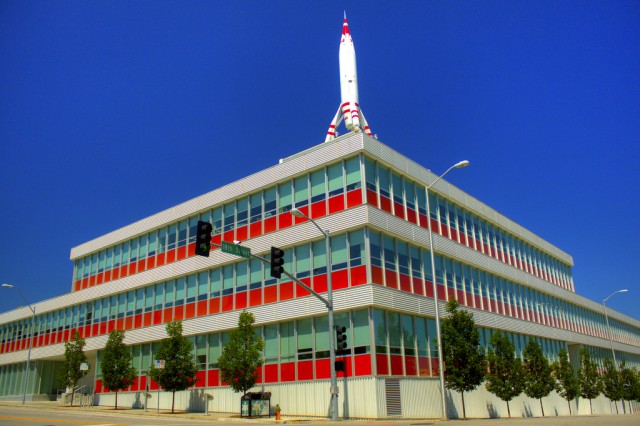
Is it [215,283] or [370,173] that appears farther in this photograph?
[215,283]

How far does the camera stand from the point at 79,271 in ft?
178

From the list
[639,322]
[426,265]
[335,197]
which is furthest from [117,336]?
[639,322]

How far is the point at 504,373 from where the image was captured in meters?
35.6

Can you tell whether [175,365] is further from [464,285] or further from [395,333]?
[464,285]

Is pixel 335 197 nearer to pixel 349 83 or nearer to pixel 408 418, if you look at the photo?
pixel 408 418

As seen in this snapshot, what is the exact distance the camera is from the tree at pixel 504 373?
115 feet

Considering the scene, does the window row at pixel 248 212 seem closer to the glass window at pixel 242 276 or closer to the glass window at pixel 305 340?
the glass window at pixel 242 276

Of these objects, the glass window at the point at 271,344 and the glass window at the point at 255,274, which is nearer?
the glass window at the point at 271,344

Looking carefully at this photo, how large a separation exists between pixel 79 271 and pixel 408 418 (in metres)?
36.4

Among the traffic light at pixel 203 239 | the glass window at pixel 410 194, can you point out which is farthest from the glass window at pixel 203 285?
the traffic light at pixel 203 239

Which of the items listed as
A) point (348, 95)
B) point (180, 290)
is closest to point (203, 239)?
point (180, 290)

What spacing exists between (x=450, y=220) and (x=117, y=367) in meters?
25.2

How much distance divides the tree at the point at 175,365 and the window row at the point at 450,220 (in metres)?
14.9

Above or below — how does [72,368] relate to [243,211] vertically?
below
